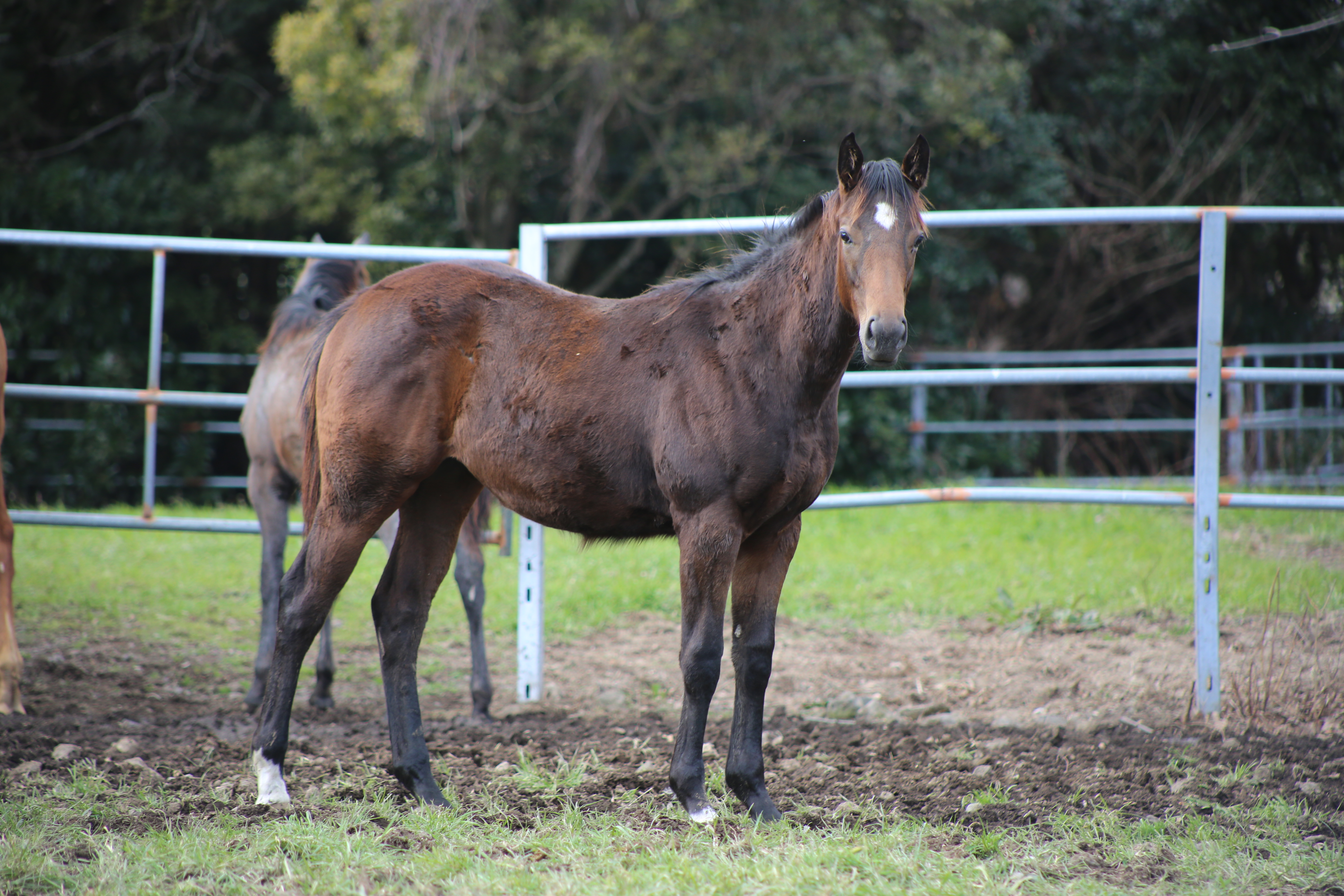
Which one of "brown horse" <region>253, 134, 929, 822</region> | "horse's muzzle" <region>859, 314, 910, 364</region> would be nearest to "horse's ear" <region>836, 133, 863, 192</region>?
"brown horse" <region>253, 134, 929, 822</region>

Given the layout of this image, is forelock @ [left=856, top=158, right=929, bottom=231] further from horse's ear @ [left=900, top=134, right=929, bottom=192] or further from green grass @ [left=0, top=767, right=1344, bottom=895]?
green grass @ [left=0, top=767, right=1344, bottom=895]

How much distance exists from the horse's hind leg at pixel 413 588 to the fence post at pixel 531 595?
0.93m

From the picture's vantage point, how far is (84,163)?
39.7 ft

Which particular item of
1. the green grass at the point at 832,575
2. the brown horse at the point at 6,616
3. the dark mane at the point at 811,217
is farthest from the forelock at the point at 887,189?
the brown horse at the point at 6,616

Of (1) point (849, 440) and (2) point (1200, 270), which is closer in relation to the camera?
(2) point (1200, 270)

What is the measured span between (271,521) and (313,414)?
1.36 m

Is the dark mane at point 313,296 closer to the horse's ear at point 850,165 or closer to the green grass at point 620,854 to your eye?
the green grass at point 620,854

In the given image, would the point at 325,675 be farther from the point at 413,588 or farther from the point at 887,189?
the point at 887,189

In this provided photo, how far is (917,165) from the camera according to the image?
3.08 metres

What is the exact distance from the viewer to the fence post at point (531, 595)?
4566mm

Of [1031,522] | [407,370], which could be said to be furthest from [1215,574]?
[1031,522]

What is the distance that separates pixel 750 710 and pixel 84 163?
40.1 feet

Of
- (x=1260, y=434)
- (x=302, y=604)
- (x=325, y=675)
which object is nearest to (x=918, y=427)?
(x=1260, y=434)

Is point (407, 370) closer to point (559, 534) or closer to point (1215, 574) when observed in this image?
point (1215, 574)
